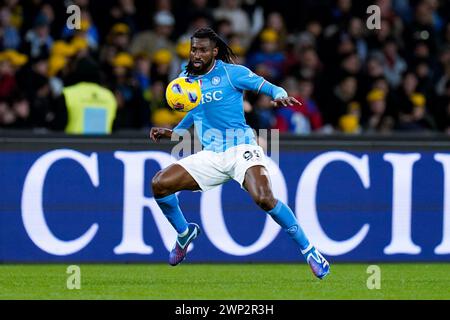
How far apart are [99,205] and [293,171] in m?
1.99

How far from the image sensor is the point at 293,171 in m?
13.0

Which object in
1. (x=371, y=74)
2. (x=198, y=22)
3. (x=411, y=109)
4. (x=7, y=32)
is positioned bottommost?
(x=411, y=109)

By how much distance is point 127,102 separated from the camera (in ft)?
48.7

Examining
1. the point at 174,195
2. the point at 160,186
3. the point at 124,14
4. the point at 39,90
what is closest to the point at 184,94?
the point at 160,186

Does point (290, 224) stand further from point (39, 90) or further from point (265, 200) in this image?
point (39, 90)

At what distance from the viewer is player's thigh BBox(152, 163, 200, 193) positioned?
418 inches

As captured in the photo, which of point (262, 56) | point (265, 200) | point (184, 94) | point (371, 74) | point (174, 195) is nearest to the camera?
point (265, 200)

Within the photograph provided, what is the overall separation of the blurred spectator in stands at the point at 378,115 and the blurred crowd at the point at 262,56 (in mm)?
15

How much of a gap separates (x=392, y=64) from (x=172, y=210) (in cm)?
737

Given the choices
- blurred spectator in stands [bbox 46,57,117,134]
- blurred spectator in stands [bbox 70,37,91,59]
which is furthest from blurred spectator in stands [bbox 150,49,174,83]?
blurred spectator in stands [bbox 46,57,117,134]

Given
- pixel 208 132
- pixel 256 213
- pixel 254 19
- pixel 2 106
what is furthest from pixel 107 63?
pixel 208 132

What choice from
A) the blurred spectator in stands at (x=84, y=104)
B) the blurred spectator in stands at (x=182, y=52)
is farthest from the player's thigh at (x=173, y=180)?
the blurred spectator in stands at (x=182, y=52)

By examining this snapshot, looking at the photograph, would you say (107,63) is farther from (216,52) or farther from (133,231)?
(216,52)

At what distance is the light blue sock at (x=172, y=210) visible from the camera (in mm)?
10758
